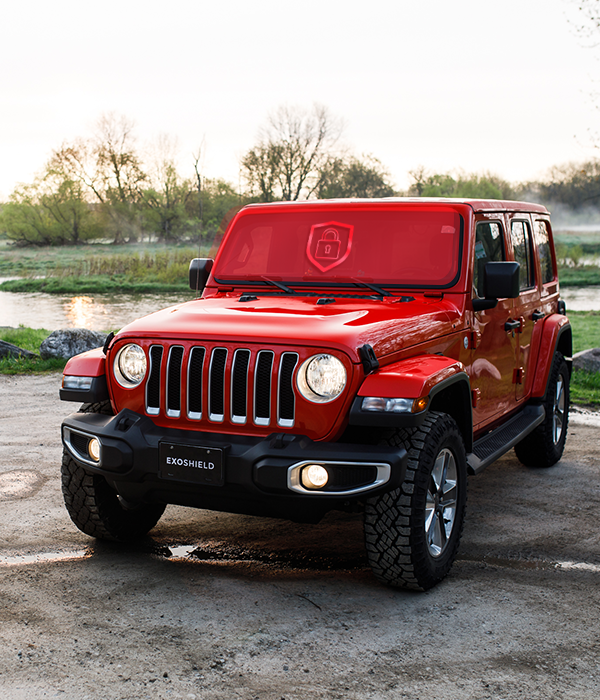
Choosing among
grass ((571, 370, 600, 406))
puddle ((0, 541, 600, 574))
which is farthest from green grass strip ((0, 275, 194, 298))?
puddle ((0, 541, 600, 574))

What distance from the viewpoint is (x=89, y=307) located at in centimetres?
2903

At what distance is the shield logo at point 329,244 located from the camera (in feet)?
16.4

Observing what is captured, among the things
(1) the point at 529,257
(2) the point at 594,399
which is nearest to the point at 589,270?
(2) the point at 594,399

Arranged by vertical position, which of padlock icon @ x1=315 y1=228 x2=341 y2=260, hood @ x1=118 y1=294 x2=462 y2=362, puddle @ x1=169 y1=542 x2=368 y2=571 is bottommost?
puddle @ x1=169 y1=542 x2=368 y2=571

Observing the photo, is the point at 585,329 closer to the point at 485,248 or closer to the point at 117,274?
the point at 485,248

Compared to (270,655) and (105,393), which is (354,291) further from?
(270,655)

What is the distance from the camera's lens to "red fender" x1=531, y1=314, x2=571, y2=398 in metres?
6.18

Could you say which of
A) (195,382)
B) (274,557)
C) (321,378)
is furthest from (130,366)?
(274,557)

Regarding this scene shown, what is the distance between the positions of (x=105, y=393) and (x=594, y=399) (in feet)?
23.0

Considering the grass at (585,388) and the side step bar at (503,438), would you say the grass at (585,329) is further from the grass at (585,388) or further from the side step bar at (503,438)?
the side step bar at (503,438)

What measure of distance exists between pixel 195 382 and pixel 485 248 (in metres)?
2.39

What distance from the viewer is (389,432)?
12.5ft

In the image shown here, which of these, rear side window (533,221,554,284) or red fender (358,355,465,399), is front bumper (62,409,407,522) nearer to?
red fender (358,355,465,399)

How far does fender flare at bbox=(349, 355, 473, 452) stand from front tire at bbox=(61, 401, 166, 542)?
1566 mm
